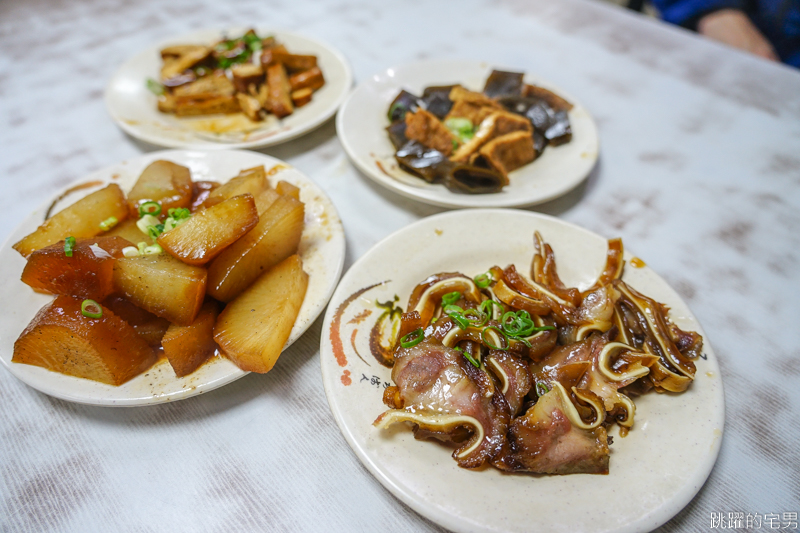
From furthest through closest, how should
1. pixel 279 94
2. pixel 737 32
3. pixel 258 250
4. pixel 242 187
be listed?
pixel 737 32 < pixel 279 94 < pixel 242 187 < pixel 258 250

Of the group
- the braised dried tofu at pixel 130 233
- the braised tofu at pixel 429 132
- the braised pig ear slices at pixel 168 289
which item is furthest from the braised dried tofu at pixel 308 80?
the braised dried tofu at pixel 130 233

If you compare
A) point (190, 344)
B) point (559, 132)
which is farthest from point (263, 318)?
point (559, 132)

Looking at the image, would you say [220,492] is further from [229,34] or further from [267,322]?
[229,34]

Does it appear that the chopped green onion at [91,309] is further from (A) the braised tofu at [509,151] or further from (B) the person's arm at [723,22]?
(B) the person's arm at [723,22]

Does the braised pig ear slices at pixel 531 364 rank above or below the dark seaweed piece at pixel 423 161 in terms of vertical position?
below

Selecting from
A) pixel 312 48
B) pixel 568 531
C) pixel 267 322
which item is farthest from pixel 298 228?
pixel 312 48

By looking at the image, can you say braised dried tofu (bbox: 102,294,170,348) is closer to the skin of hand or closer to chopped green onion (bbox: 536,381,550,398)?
chopped green onion (bbox: 536,381,550,398)

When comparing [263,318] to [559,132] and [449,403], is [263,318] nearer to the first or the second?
[449,403]
